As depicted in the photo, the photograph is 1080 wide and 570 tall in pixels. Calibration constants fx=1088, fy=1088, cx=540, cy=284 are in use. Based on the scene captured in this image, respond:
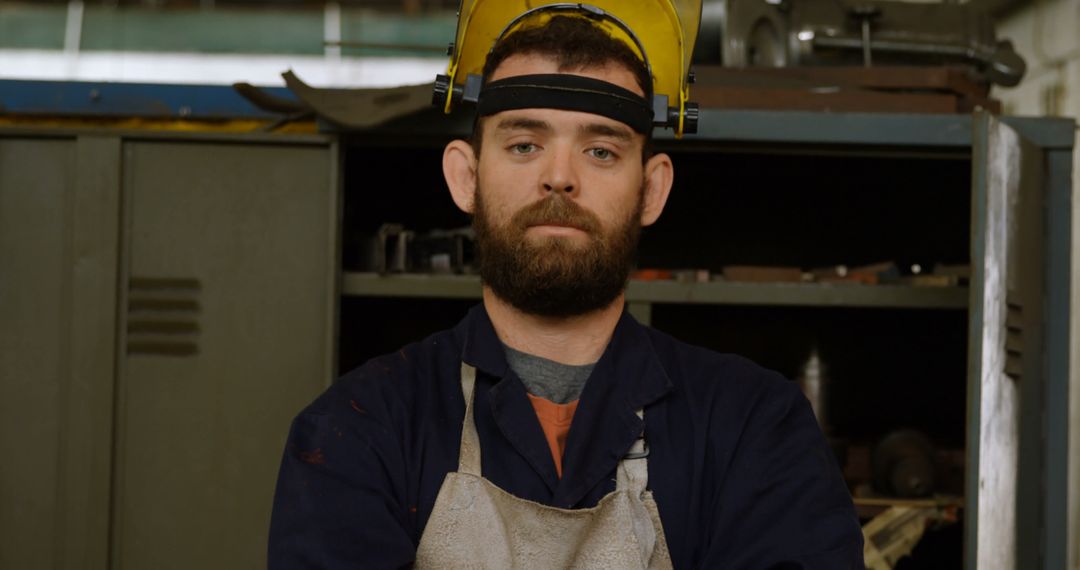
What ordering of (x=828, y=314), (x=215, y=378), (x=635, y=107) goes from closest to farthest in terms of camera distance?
(x=635, y=107)
(x=215, y=378)
(x=828, y=314)

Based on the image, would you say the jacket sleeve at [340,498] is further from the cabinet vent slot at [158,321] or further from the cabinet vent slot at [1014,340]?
the cabinet vent slot at [1014,340]

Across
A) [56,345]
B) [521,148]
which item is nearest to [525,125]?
[521,148]

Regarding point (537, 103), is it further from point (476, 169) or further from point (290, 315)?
point (290, 315)

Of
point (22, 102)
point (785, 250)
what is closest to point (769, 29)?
point (785, 250)

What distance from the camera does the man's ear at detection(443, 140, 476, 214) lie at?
1.65 meters

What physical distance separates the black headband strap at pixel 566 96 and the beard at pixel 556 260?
13cm

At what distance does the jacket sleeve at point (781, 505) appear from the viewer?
1.38 meters

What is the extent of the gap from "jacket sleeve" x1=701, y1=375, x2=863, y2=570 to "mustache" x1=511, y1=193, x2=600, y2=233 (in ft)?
1.16

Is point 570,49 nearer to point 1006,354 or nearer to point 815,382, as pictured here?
point 1006,354

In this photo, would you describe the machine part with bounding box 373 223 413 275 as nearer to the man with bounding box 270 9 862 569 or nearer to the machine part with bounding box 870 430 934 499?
the man with bounding box 270 9 862 569

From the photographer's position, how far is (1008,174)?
2.15m

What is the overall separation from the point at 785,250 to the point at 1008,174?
3.77ft

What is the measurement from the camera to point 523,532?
143cm

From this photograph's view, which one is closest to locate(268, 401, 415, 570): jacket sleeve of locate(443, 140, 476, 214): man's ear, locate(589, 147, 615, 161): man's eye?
locate(443, 140, 476, 214): man's ear
